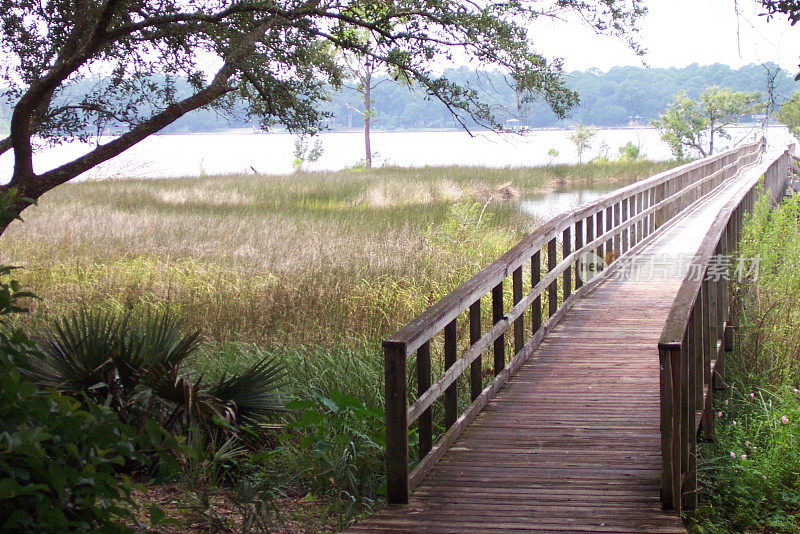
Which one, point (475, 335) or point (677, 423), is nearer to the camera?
point (677, 423)

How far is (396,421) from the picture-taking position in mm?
3998

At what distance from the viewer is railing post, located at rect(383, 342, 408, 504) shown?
392cm

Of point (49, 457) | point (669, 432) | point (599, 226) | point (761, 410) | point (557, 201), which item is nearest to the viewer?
point (49, 457)

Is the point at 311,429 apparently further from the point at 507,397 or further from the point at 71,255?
the point at 71,255

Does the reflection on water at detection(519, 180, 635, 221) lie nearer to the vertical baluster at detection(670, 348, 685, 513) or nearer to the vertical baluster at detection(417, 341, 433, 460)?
the vertical baluster at detection(417, 341, 433, 460)

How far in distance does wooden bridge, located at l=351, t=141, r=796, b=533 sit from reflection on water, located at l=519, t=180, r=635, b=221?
13.6 metres

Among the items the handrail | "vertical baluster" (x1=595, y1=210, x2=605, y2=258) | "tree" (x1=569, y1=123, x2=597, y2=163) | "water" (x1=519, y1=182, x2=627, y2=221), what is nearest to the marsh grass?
"water" (x1=519, y1=182, x2=627, y2=221)

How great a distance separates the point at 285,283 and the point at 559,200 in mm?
19086

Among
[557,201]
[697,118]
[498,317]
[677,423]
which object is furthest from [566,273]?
[697,118]

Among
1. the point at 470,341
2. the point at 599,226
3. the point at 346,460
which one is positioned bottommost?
the point at 346,460

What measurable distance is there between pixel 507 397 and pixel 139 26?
436cm

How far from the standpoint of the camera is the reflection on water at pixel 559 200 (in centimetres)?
2317

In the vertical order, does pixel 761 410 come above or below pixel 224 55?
below

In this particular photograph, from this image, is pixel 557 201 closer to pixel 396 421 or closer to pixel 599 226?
pixel 599 226
